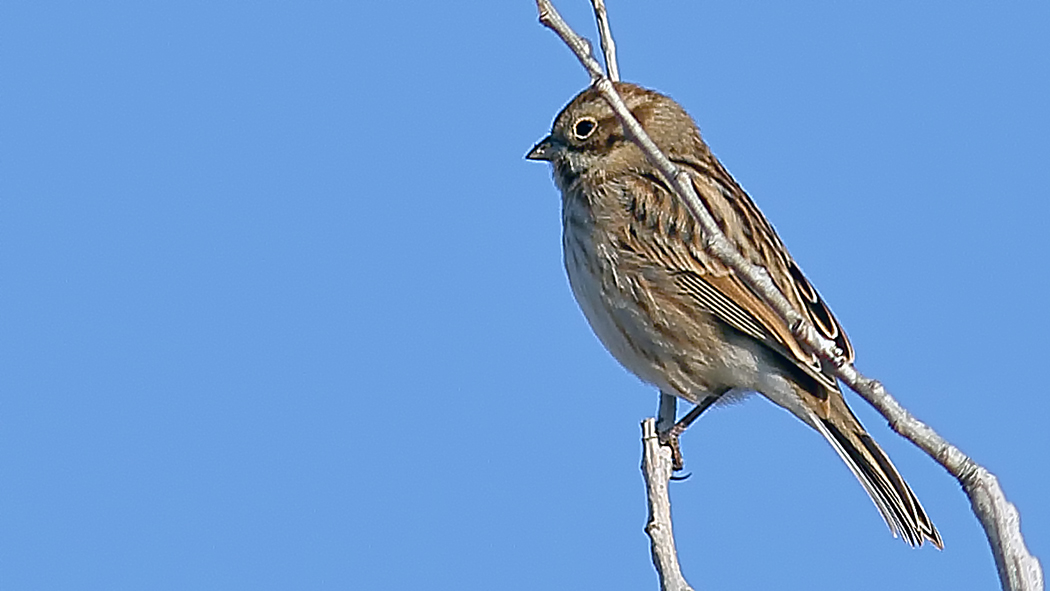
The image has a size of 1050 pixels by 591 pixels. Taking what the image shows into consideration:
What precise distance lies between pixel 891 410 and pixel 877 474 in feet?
11.7

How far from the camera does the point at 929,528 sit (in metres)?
6.79

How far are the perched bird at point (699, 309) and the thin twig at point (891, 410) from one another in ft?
10.5

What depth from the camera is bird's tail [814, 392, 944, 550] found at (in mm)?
6789

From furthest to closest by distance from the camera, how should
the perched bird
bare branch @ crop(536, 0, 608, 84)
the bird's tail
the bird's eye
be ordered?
the bird's eye < the perched bird < the bird's tail < bare branch @ crop(536, 0, 608, 84)

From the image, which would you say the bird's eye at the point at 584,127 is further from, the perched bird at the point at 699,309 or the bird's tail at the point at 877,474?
the bird's tail at the point at 877,474

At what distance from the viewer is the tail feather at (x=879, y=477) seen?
6.79 meters

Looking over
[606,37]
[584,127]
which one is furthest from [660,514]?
[584,127]

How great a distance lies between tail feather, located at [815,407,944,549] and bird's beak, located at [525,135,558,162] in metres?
1.87

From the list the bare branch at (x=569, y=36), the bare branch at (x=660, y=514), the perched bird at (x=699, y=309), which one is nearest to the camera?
the bare branch at (x=569, y=36)

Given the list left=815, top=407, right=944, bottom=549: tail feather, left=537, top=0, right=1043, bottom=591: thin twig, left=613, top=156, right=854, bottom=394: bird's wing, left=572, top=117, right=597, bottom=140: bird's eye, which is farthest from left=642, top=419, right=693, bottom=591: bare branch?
left=572, top=117, right=597, bottom=140: bird's eye

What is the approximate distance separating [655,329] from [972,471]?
3.89 m

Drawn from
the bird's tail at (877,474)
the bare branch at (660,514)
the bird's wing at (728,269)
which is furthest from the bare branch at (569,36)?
the bird's tail at (877,474)

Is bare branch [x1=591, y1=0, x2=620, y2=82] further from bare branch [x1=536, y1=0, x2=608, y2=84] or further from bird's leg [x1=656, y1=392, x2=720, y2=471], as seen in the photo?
bird's leg [x1=656, y1=392, x2=720, y2=471]

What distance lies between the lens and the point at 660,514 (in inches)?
196
